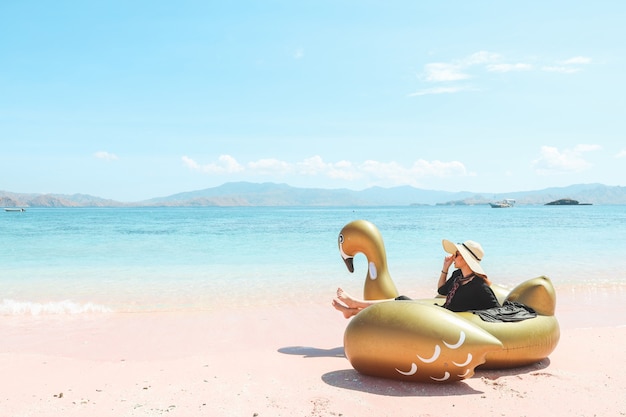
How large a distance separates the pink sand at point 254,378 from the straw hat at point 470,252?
39.1 inches

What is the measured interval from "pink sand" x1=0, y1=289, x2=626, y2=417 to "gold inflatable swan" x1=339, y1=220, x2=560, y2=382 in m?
0.15

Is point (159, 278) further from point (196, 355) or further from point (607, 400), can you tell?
point (607, 400)

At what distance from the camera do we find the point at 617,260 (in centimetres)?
1664

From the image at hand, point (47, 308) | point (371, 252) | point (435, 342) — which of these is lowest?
point (47, 308)

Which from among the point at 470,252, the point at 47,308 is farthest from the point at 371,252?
the point at 47,308

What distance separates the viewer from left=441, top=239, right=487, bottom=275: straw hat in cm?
521

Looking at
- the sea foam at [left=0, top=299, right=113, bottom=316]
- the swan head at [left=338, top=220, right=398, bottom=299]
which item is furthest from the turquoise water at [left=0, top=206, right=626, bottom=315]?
the swan head at [left=338, top=220, right=398, bottom=299]

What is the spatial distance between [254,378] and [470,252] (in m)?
2.48

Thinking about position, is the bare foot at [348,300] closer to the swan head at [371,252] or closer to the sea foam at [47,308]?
the swan head at [371,252]

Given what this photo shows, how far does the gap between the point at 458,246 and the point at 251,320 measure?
4.15 meters

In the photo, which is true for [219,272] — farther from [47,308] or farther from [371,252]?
[371,252]

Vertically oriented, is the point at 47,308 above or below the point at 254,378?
below

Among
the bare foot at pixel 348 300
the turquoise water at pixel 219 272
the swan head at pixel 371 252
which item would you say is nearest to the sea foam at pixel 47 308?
the turquoise water at pixel 219 272

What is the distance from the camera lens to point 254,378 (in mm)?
5066
